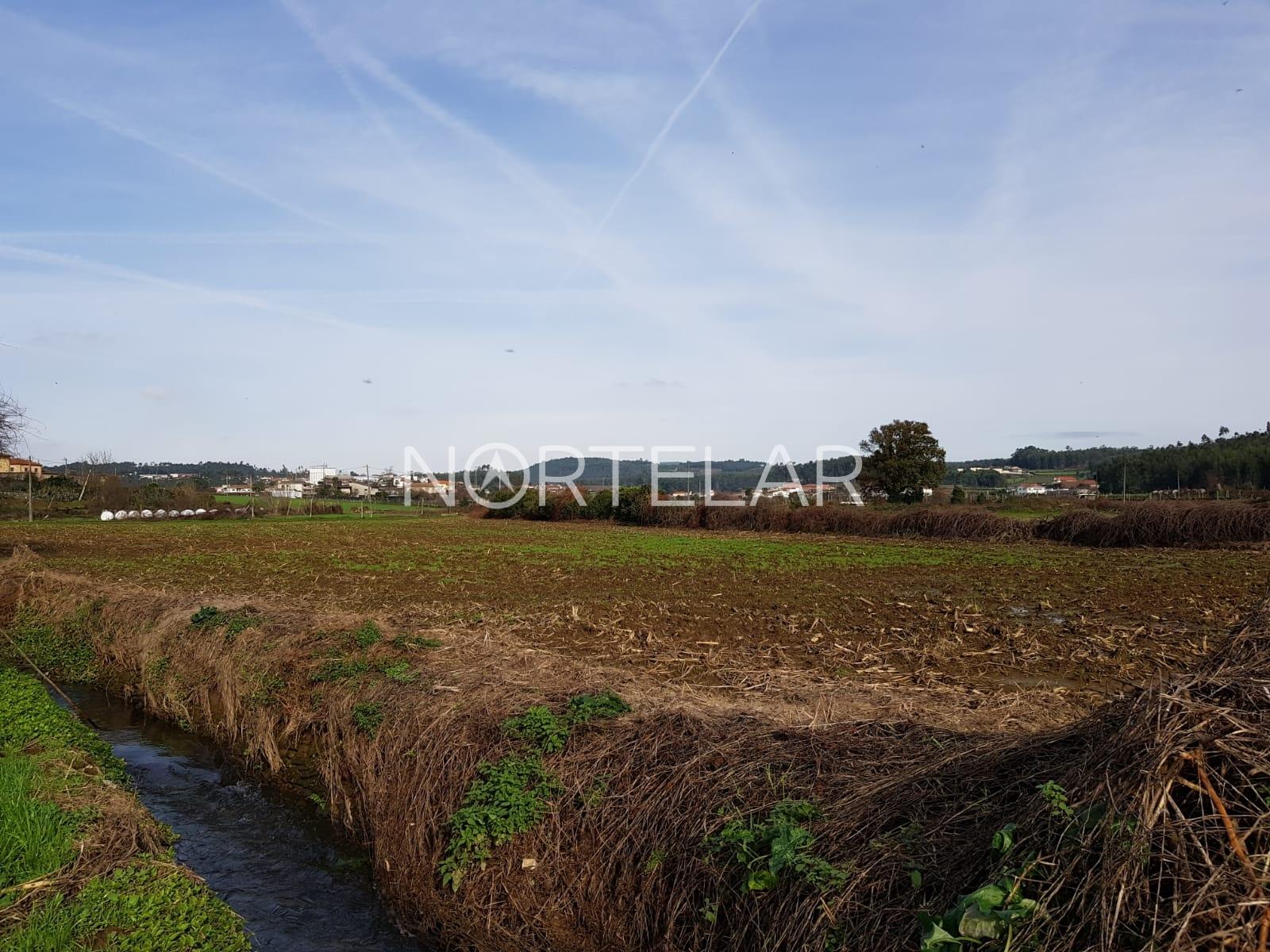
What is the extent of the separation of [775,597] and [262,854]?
1346 centimetres

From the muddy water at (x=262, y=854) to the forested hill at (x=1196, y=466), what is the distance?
243ft

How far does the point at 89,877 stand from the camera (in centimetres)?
537

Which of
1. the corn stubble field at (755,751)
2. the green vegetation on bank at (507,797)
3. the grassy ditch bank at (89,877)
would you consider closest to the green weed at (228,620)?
the corn stubble field at (755,751)

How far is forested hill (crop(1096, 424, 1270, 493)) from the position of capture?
229 ft

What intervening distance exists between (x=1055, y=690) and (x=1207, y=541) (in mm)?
28967

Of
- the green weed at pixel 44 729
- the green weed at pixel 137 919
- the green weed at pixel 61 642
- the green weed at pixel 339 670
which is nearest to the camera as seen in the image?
the green weed at pixel 137 919

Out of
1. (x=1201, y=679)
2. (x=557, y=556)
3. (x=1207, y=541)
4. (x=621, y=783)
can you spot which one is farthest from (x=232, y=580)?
(x=1207, y=541)

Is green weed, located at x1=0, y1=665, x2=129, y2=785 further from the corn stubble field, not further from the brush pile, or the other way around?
the brush pile

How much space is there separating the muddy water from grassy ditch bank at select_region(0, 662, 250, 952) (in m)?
0.62

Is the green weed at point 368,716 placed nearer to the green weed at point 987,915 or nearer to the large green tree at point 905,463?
the green weed at point 987,915

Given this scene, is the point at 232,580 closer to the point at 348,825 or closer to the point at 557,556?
the point at 557,556

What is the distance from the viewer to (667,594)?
65.5 feet

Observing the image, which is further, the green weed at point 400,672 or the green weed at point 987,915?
the green weed at point 400,672

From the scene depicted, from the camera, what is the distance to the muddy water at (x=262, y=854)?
239 inches
